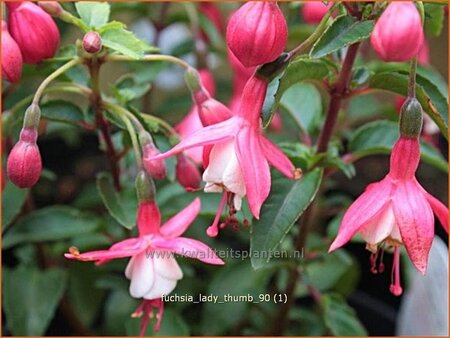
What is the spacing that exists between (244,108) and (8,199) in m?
0.37

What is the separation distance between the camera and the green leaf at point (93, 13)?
0.77m

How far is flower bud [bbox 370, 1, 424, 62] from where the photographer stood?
0.57 meters

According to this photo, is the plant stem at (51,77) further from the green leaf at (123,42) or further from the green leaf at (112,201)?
the green leaf at (112,201)

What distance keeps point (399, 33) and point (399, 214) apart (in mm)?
153

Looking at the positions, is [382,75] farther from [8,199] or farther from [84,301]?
[84,301]

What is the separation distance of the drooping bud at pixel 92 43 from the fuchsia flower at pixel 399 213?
277mm

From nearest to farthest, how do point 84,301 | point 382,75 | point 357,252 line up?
point 382,75
point 84,301
point 357,252

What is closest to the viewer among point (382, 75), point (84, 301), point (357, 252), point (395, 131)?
point (382, 75)

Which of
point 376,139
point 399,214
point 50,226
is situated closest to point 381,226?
point 399,214

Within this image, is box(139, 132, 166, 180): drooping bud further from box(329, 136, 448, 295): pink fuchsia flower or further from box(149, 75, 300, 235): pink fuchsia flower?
box(329, 136, 448, 295): pink fuchsia flower

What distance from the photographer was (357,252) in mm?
1444

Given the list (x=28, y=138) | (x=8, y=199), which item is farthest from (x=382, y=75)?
(x=8, y=199)

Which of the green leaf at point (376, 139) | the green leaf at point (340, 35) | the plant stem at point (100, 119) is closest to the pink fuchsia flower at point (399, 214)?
the green leaf at point (340, 35)

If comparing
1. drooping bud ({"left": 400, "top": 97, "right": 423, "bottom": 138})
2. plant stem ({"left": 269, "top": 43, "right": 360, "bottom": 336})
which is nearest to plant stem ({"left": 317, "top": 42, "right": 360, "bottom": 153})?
plant stem ({"left": 269, "top": 43, "right": 360, "bottom": 336})
